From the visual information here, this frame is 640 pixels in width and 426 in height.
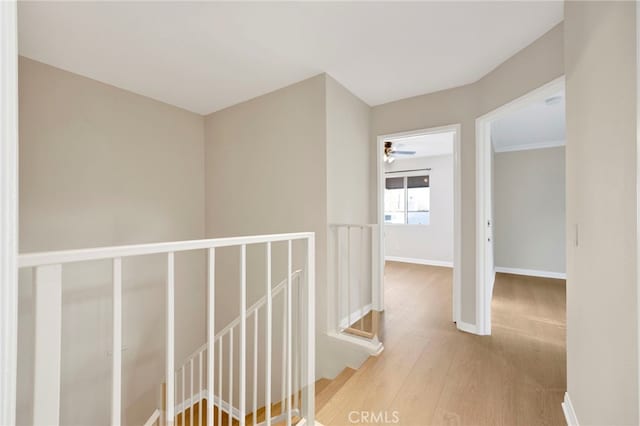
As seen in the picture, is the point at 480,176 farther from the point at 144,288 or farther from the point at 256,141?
the point at 144,288

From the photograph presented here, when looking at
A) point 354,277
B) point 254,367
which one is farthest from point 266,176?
point 254,367

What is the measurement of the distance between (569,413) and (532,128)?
3.68 m

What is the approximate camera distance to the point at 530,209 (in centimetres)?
458

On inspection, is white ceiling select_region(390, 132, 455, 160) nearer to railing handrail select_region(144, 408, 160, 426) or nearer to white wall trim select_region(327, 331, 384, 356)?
white wall trim select_region(327, 331, 384, 356)

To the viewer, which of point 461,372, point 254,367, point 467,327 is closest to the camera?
point 254,367

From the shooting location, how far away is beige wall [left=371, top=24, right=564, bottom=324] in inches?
73.2

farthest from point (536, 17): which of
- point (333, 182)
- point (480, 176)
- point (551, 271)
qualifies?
point (551, 271)

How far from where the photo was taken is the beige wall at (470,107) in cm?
186

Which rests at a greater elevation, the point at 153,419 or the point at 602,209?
the point at 602,209

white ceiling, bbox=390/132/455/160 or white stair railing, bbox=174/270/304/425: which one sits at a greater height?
white ceiling, bbox=390/132/455/160

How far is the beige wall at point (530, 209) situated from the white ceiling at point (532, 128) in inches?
7.2

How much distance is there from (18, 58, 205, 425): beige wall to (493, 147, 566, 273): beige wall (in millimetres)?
5248
